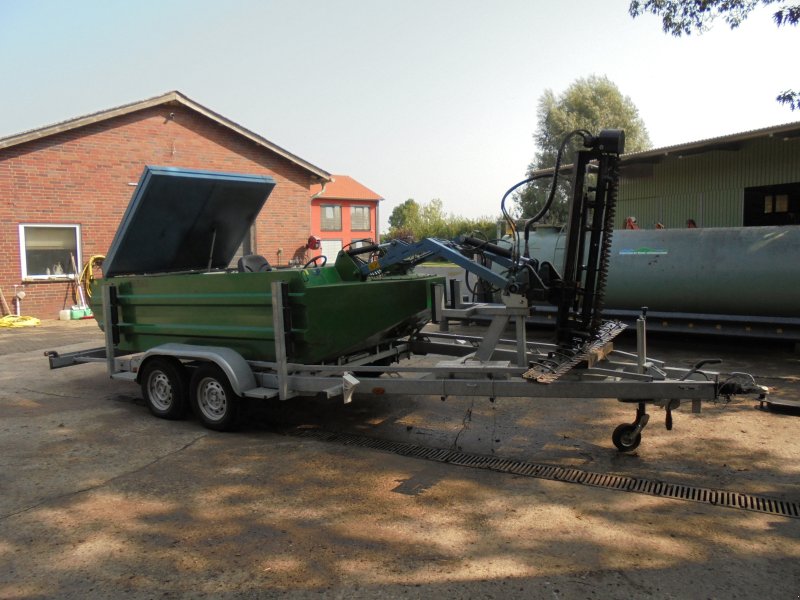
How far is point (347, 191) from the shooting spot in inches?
1877

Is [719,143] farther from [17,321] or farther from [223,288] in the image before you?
[17,321]

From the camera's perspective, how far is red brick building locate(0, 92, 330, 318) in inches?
625

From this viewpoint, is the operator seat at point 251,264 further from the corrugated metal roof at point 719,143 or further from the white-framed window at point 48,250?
the white-framed window at point 48,250

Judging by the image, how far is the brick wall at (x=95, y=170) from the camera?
15883mm

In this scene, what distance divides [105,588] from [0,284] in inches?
592

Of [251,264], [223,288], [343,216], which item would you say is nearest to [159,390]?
[223,288]

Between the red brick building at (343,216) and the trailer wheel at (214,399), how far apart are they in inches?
1370

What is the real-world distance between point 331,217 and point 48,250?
28154mm

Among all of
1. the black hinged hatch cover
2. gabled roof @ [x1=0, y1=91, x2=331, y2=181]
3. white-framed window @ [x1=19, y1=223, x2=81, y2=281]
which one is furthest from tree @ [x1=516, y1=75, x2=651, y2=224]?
the black hinged hatch cover

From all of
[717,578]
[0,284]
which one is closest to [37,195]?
[0,284]

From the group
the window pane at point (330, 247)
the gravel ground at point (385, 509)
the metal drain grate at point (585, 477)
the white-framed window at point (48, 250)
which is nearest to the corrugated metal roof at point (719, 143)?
the gravel ground at point (385, 509)

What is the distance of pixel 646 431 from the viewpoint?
6230 mm

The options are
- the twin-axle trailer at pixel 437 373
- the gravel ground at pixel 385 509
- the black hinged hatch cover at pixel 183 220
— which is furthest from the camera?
the black hinged hatch cover at pixel 183 220

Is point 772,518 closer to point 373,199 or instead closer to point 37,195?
point 37,195
